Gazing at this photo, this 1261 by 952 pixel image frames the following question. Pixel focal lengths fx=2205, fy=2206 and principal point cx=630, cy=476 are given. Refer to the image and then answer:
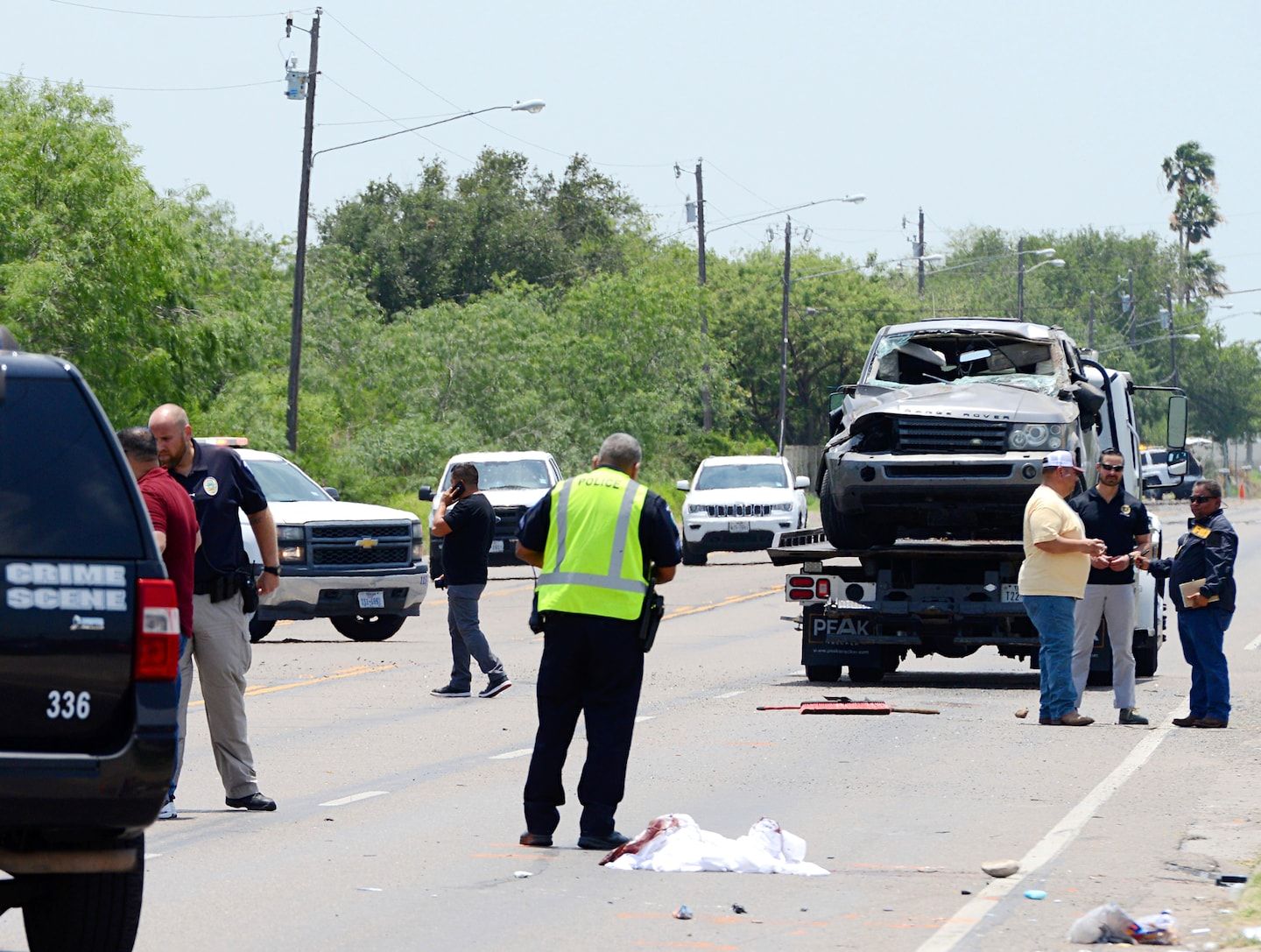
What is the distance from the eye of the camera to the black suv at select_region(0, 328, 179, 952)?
5.83 metres

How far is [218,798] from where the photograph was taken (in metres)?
11.1

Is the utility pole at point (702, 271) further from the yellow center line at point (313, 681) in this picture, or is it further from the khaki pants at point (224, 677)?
the khaki pants at point (224, 677)

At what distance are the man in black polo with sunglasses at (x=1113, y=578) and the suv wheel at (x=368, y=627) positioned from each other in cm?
948

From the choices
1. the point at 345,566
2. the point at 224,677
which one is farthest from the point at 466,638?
the point at 224,677

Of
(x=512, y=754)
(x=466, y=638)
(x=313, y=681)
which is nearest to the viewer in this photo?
(x=512, y=754)

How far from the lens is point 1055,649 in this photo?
14.4 meters

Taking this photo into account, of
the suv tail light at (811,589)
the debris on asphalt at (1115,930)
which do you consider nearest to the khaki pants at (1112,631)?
the suv tail light at (811,589)

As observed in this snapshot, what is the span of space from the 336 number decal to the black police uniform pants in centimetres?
373

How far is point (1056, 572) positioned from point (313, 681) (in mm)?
6577

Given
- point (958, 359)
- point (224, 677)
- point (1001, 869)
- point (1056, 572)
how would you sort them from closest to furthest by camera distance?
point (1001, 869) → point (224, 677) → point (1056, 572) → point (958, 359)

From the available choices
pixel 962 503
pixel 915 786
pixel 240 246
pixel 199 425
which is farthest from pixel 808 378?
pixel 915 786

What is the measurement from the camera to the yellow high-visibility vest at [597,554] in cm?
952

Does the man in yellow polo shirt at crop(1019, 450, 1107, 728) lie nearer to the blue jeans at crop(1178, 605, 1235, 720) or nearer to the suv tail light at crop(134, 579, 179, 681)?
the blue jeans at crop(1178, 605, 1235, 720)

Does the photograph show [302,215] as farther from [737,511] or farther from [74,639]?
[74,639]
